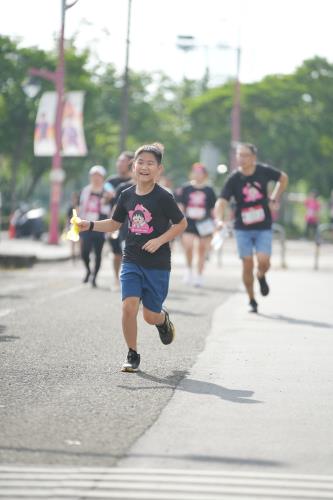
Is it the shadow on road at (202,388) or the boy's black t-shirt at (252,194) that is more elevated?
the boy's black t-shirt at (252,194)

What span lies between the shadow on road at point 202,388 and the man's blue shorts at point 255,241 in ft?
17.7

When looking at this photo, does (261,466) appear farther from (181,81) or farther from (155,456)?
(181,81)

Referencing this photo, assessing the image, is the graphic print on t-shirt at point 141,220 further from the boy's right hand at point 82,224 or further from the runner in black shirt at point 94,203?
the runner in black shirt at point 94,203

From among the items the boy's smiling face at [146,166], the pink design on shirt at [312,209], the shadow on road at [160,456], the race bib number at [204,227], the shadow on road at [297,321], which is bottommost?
the pink design on shirt at [312,209]

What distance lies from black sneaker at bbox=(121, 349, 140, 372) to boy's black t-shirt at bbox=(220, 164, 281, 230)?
5.18 meters

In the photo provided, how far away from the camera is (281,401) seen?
7.24 m

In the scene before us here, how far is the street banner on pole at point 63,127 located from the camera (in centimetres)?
3669

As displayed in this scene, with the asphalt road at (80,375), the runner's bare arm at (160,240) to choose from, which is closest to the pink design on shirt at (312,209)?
the asphalt road at (80,375)

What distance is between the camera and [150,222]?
8.56 m

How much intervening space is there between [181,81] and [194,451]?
8443 cm

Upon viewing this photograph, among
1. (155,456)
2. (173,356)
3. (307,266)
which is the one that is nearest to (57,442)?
(155,456)

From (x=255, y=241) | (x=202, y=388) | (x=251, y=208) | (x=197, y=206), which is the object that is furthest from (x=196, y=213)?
(x=202, y=388)

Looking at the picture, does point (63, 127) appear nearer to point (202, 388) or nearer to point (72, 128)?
point (72, 128)

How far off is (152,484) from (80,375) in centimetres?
306
